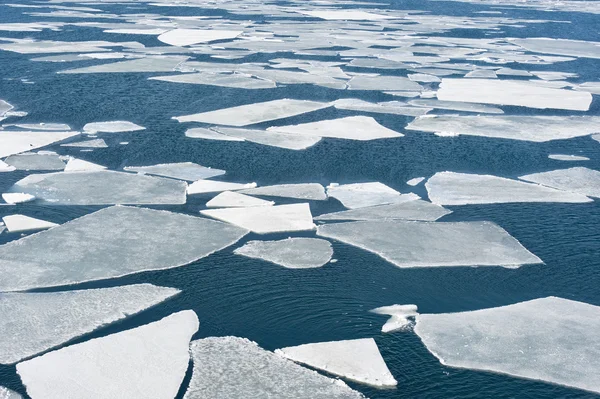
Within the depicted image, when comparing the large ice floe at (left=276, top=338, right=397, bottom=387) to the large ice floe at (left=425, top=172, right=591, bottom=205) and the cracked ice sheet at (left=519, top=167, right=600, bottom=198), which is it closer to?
the large ice floe at (left=425, top=172, right=591, bottom=205)

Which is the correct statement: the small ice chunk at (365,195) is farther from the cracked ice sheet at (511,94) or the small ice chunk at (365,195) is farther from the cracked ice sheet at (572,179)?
the cracked ice sheet at (511,94)

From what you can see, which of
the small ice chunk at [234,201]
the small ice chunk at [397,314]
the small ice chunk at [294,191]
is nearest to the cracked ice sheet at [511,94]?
the small ice chunk at [294,191]

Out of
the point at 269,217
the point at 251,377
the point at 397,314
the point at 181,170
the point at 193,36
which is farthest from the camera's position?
the point at 193,36

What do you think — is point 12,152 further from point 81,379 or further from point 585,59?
point 585,59

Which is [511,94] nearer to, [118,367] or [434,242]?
[434,242]

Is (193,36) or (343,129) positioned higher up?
(343,129)

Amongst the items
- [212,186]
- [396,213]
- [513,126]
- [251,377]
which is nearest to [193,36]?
[513,126]

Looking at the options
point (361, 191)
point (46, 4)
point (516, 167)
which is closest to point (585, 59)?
point (516, 167)
